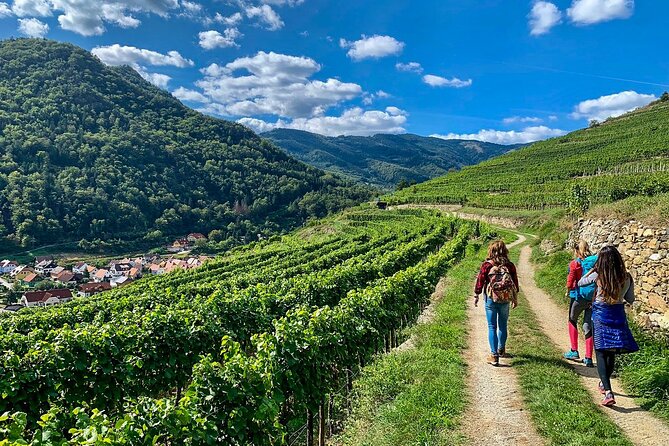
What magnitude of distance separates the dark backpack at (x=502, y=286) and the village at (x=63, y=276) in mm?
57674

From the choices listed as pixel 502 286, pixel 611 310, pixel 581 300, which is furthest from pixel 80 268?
pixel 611 310

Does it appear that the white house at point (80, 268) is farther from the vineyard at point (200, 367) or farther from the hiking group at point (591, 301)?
the hiking group at point (591, 301)

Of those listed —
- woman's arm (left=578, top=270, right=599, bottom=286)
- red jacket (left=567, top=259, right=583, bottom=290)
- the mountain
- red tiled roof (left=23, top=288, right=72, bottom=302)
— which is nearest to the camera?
woman's arm (left=578, top=270, right=599, bottom=286)

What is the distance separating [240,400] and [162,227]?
130222mm

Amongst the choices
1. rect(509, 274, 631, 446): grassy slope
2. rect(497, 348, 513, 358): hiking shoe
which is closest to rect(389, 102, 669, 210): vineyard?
rect(509, 274, 631, 446): grassy slope

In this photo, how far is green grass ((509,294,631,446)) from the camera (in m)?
5.18

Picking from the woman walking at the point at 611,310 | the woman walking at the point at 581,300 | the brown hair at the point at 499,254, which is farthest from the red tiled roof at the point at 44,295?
the woman walking at the point at 611,310

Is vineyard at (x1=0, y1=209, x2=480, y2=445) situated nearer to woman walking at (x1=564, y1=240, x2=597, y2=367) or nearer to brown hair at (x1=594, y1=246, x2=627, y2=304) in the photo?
woman walking at (x1=564, y1=240, x2=597, y2=367)

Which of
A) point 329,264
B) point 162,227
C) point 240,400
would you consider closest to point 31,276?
point 162,227

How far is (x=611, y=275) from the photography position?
5.71 meters

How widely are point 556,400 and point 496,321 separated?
200 centimetres

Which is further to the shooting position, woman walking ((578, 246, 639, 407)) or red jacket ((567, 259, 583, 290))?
red jacket ((567, 259, 583, 290))

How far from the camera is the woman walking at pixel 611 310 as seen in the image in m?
5.69

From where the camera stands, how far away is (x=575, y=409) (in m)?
5.82
